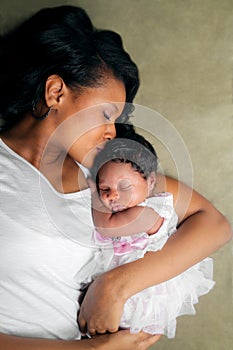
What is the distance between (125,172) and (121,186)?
0.04 m

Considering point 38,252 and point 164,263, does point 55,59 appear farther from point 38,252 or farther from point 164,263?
point 164,263

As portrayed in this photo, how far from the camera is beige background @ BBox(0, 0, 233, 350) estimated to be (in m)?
1.37

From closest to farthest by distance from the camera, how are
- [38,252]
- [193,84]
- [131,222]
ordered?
[38,252] < [131,222] < [193,84]

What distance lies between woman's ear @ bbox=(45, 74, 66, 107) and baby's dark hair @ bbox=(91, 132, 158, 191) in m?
0.19

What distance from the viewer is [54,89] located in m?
1.11

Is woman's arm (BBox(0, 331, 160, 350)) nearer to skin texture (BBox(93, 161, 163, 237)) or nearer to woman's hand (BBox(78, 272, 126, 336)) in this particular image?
woman's hand (BBox(78, 272, 126, 336))

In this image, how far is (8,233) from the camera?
108 centimetres

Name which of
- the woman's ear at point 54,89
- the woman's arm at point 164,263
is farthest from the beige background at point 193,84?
the woman's ear at point 54,89

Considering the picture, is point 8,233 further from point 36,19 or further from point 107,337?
point 36,19

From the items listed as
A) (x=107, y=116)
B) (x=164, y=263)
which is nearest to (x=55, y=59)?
(x=107, y=116)

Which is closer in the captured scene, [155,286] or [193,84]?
[155,286]

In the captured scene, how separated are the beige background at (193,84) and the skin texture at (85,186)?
16cm

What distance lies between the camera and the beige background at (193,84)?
1.37 meters

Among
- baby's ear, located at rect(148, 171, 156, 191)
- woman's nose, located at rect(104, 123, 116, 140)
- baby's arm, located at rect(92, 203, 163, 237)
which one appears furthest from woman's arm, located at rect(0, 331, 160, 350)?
woman's nose, located at rect(104, 123, 116, 140)
